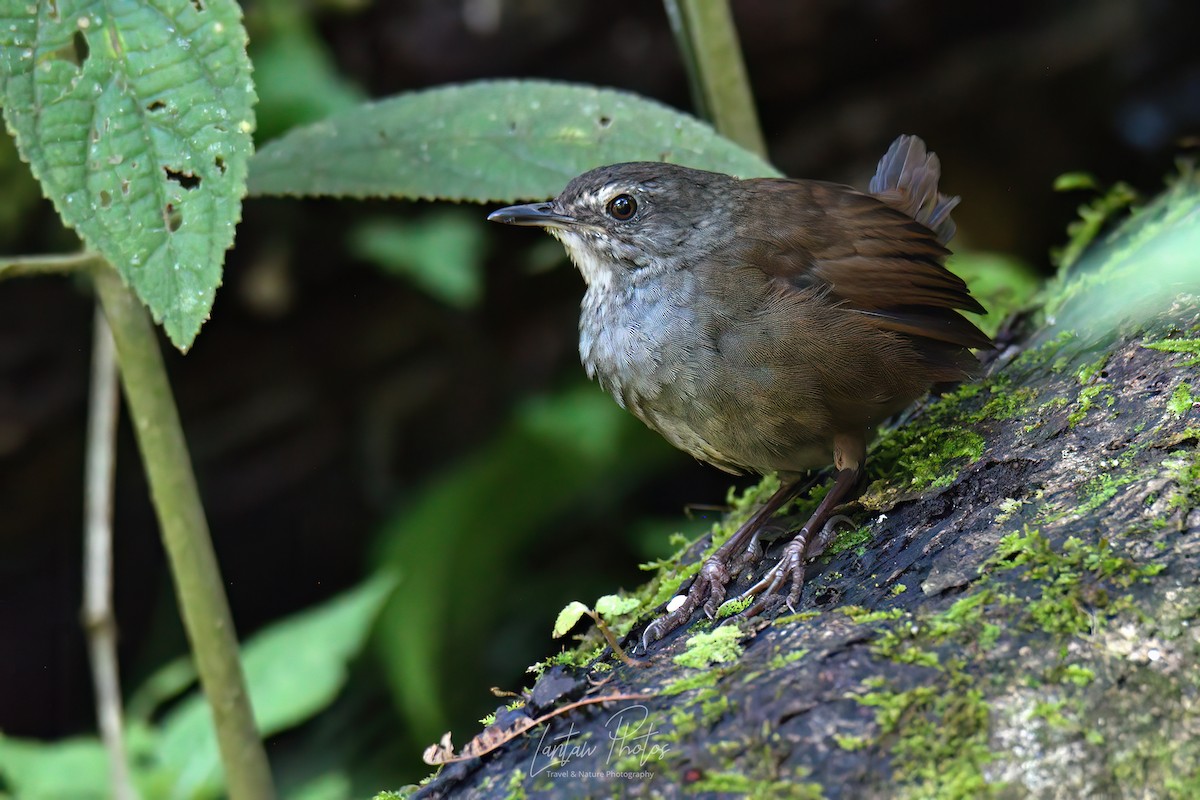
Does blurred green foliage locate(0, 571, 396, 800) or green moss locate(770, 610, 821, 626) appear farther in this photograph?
blurred green foliage locate(0, 571, 396, 800)

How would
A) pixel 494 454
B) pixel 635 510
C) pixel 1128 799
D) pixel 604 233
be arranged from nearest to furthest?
pixel 1128 799 < pixel 604 233 < pixel 494 454 < pixel 635 510

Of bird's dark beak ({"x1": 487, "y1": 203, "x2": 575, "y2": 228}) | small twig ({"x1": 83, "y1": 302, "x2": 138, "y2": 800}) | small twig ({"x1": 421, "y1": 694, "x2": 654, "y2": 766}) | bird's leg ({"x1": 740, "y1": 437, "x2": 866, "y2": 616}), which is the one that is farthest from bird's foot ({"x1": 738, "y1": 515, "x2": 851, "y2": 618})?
small twig ({"x1": 83, "y1": 302, "x2": 138, "y2": 800})

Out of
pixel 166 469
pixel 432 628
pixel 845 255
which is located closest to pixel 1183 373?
pixel 845 255

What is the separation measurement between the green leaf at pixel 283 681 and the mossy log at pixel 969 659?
1.15m

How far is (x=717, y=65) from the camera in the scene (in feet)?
10.3

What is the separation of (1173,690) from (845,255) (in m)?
1.54

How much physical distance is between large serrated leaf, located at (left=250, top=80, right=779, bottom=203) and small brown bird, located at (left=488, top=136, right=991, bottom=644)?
34 centimetres

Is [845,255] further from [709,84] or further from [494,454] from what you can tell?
[494,454]

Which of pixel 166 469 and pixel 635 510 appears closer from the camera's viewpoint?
pixel 166 469

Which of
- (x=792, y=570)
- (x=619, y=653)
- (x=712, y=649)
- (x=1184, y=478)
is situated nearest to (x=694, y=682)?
(x=712, y=649)

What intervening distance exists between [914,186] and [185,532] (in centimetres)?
233

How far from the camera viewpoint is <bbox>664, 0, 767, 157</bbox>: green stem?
3.08 m

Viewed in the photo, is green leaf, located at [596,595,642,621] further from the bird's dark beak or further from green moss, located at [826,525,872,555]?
the bird's dark beak

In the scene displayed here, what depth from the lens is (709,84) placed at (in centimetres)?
317
